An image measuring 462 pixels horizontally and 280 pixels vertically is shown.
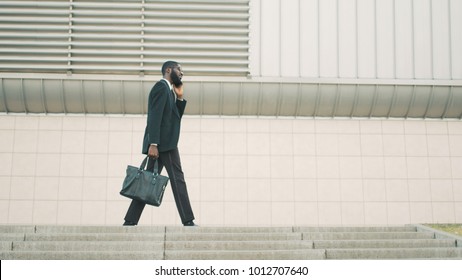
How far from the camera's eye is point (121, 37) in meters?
8.88

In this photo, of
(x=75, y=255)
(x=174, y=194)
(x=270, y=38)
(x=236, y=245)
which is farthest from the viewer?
(x=270, y=38)

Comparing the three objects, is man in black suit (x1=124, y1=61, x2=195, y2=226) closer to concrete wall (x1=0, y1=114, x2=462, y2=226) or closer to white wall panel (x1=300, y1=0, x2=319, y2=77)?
concrete wall (x1=0, y1=114, x2=462, y2=226)

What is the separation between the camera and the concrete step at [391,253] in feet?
16.5

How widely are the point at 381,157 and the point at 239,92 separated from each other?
8.26ft

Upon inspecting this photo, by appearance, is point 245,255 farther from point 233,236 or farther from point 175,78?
point 175,78

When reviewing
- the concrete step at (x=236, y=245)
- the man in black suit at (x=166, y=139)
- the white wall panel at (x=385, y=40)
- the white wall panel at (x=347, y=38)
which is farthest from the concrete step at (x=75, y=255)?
the white wall panel at (x=385, y=40)

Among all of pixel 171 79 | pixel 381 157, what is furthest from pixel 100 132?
pixel 381 157

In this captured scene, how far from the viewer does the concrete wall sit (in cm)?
877

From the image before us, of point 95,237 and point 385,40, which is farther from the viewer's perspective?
point 385,40

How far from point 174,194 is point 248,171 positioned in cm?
333

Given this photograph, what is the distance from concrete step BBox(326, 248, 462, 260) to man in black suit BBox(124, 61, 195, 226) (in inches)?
61.4

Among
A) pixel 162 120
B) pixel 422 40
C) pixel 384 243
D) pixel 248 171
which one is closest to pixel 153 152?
pixel 162 120

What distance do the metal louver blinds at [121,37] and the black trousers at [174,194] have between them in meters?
3.36

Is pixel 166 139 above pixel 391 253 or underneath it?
above
